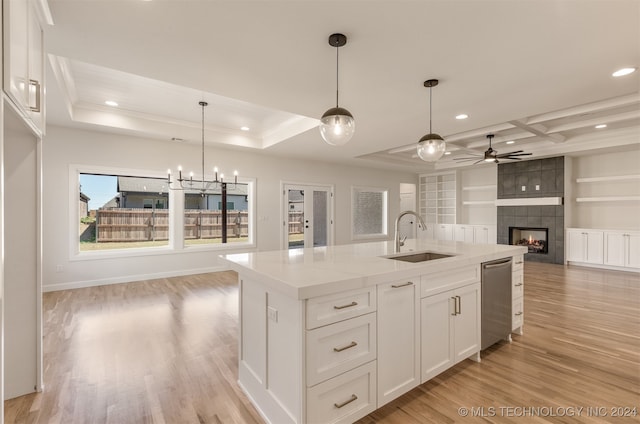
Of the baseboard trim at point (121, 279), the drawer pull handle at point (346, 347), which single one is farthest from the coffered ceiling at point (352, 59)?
the baseboard trim at point (121, 279)

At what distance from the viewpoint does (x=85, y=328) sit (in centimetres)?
320

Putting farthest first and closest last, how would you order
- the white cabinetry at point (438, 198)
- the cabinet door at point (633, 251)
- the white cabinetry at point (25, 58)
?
the white cabinetry at point (438, 198) < the cabinet door at point (633, 251) < the white cabinetry at point (25, 58)

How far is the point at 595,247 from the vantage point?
248 inches

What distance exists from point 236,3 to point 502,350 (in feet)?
11.5

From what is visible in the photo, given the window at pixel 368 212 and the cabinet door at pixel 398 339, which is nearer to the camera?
the cabinet door at pixel 398 339

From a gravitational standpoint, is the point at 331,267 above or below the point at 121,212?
below

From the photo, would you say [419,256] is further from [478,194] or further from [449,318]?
[478,194]

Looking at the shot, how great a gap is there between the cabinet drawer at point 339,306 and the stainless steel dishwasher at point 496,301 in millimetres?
1354

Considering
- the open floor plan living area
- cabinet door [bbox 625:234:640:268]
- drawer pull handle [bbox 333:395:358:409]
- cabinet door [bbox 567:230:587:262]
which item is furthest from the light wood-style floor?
cabinet door [bbox 567:230:587:262]

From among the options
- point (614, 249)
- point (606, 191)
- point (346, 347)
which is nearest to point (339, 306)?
point (346, 347)

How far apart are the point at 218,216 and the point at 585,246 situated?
8.01m

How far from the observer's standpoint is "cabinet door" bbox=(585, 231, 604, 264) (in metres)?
6.23

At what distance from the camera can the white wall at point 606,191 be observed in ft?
20.4

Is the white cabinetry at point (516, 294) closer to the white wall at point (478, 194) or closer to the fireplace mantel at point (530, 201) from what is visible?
the fireplace mantel at point (530, 201)
